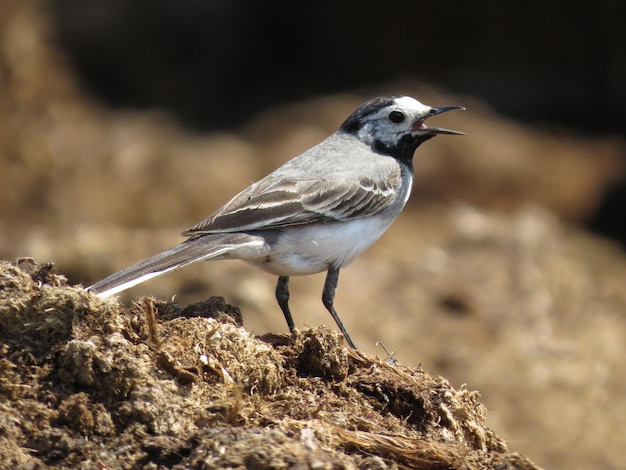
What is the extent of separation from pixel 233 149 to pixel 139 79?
402 cm

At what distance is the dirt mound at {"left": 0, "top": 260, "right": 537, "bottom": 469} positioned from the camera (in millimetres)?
4672

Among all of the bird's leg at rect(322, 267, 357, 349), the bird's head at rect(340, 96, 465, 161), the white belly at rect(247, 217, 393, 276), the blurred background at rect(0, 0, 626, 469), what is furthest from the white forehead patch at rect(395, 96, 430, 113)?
the blurred background at rect(0, 0, 626, 469)

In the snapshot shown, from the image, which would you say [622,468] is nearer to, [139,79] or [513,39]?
[513,39]

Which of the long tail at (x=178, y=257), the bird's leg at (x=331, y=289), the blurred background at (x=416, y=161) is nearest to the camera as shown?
the long tail at (x=178, y=257)

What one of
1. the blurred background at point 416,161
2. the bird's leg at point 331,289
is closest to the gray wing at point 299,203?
the bird's leg at point 331,289

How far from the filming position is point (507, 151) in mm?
18625

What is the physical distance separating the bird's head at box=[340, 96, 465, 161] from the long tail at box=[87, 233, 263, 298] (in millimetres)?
1722

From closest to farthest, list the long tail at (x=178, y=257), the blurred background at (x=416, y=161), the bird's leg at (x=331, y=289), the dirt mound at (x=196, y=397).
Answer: the dirt mound at (x=196, y=397) < the long tail at (x=178, y=257) < the bird's leg at (x=331, y=289) < the blurred background at (x=416, y=161)

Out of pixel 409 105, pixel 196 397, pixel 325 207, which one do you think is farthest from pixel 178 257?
pixel 409 105

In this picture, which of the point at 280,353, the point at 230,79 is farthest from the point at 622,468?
the point at 230,79

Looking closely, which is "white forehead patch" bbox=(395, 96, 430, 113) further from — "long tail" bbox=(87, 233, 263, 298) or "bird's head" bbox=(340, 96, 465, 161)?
"long tail" bbox=(87, 233, 263, 298)

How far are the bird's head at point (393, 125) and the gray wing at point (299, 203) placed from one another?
0.45 m

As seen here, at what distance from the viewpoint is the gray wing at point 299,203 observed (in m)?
7.01

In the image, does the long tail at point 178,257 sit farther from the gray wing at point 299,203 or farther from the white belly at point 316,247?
the white belly at point 316,247
